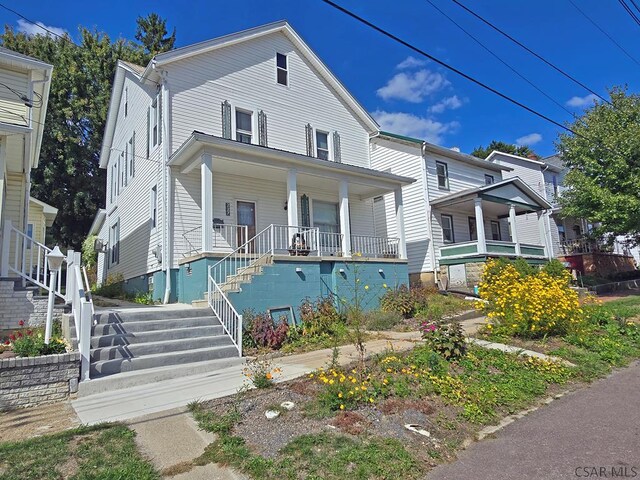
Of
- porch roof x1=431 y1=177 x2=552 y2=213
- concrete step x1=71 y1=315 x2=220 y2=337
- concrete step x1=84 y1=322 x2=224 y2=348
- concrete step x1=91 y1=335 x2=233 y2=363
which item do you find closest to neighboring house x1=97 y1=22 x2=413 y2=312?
concrete step x1=71 y1=315 x2=220 y2=337

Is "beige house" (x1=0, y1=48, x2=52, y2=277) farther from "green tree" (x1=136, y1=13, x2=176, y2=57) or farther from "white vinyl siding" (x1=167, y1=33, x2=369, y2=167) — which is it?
"green tree" (x1=136, y1=13, x2=176, y2=57)

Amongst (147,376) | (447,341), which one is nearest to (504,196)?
(447,341)

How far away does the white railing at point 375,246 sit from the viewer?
14578 millimetres

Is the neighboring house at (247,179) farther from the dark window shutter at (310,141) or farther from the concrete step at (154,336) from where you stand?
the concrete step at (154,336)

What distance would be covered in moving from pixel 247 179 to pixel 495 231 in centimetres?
1509

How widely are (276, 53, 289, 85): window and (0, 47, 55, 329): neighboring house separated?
7.98 m

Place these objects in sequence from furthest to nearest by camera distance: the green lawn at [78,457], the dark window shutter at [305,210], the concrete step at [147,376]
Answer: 1. the dark window shutter at [305,210]
2. the concrete step at [147,376]
3. the green lawn at [78,457]

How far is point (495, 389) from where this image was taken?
17.4 ft

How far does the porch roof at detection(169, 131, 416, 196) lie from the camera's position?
1062 cm

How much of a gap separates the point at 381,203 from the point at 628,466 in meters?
14.7

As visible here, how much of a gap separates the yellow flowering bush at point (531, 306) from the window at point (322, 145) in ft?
30.9

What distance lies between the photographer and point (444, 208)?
18.6 metres

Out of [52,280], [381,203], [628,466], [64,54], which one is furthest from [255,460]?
[64,54]

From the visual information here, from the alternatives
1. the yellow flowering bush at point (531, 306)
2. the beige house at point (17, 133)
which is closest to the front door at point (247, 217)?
the beige house at point (17, 133)
